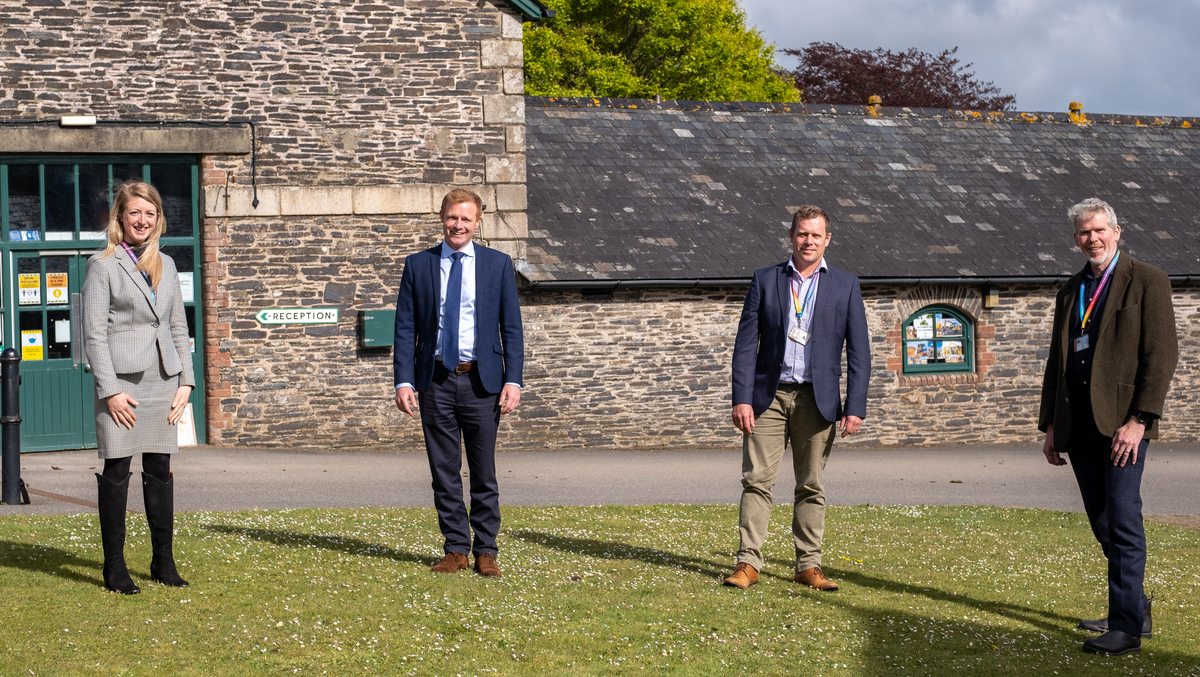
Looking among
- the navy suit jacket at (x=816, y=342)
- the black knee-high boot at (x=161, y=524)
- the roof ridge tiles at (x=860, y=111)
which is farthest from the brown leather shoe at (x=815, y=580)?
the roof ridge tiles at (x=860, y=111)

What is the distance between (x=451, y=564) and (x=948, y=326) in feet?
37.5

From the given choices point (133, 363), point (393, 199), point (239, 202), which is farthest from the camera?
point (393, 199)

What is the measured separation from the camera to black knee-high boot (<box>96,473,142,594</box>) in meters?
5.45

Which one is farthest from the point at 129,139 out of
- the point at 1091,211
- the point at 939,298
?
the point at 1091,211

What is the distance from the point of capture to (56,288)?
12.6 metres

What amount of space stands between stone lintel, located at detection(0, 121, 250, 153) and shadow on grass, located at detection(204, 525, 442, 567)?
6620 mm

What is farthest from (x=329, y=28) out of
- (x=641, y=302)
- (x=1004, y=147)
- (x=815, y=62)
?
(x=815, y=62)

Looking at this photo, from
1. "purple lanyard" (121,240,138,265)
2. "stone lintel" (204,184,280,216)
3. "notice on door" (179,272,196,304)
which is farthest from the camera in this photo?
"notice on door" (179,272,196,304)

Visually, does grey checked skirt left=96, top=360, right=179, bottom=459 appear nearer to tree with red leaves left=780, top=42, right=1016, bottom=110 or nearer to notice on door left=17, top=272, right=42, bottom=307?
notice on door left=17, top=272, right=42, bottom=307

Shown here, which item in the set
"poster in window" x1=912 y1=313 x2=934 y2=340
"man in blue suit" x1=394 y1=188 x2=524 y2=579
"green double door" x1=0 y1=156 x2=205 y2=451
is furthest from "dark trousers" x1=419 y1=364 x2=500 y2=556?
"poster in window" x1=912 y1=313 x2=934 y2=340

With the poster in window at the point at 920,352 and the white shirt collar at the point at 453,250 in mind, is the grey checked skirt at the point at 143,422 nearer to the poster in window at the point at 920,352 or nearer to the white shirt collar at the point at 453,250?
the white shirt collar at the point at 453,250

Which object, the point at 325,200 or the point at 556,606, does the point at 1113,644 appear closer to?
the point at 556,606

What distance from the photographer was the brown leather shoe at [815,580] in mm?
6086

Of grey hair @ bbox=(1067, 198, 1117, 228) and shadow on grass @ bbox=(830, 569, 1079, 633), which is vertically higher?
grey hair @ bbox=(1067, 198, 1117, 228)
